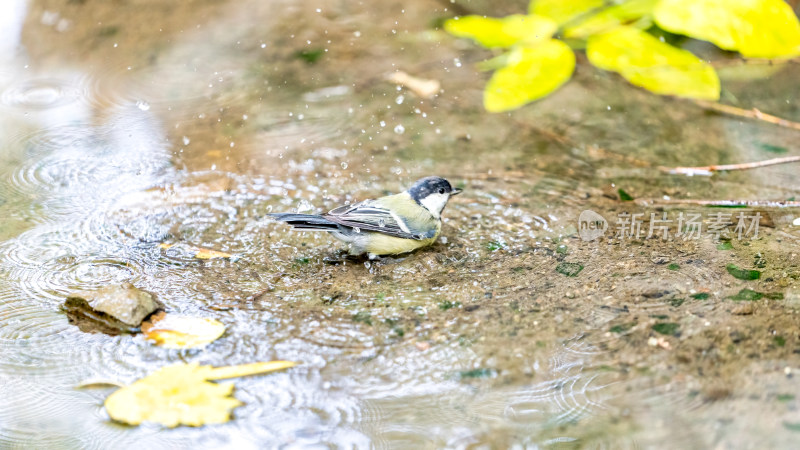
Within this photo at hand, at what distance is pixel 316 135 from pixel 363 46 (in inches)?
40.7

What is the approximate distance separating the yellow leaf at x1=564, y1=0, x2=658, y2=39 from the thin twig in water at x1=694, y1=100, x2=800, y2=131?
1.14m

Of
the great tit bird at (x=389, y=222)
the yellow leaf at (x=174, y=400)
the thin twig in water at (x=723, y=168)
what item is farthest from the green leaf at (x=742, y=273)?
the yellow leaf at (x=174, y=400)

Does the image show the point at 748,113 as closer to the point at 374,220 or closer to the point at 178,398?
the point at 374,220

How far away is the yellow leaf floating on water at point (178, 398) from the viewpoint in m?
2.19

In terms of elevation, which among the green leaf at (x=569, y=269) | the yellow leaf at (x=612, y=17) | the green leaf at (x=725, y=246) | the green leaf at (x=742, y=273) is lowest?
the green leaf at (x=569, y=269)

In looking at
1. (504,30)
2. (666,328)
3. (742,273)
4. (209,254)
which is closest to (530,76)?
(504,30)

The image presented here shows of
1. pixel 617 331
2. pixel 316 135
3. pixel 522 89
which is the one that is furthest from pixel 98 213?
pixel 617 331

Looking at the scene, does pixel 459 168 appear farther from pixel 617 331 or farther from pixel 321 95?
pixel 617 331

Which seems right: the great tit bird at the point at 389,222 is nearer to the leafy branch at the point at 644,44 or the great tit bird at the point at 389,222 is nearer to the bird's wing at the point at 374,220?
the bird's wing at the point at 374,220

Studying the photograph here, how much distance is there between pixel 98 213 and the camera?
3.69 m

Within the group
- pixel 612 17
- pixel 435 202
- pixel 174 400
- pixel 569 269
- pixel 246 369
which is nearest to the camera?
pixel 174 400

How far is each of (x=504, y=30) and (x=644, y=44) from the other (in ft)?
2.14

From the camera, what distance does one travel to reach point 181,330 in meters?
2.66

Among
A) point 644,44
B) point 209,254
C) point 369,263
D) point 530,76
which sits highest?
point 644,44
